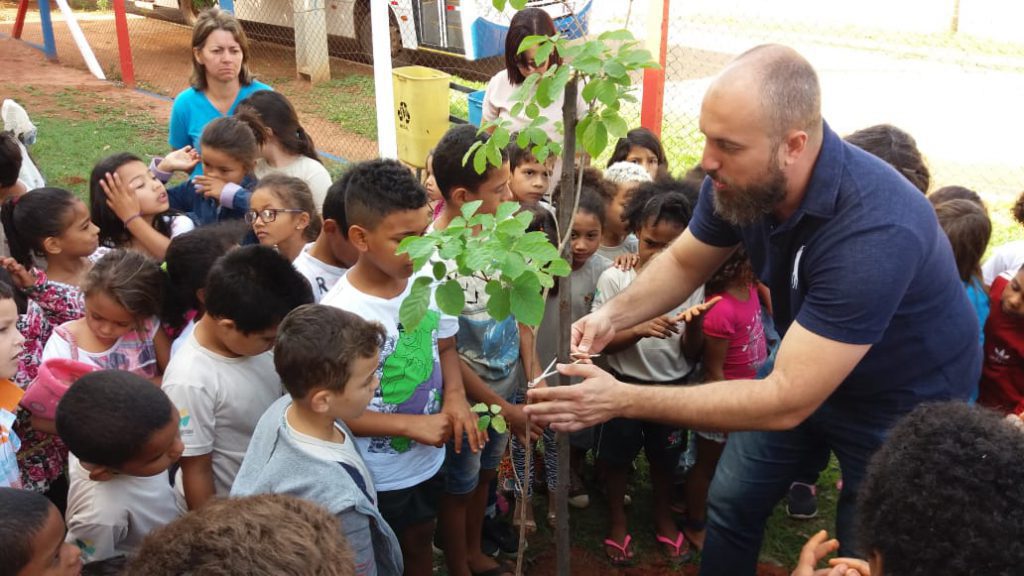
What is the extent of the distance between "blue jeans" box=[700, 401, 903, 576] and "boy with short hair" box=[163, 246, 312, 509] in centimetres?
160

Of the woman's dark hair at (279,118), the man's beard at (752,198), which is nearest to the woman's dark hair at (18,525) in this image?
the man's beard at (752,198)

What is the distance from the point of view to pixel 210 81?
5004mm

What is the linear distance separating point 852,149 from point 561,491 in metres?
1.29

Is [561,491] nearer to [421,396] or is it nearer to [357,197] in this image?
[421,396]

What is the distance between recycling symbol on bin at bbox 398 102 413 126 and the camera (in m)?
7.23

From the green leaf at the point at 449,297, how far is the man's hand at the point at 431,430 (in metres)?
0.73

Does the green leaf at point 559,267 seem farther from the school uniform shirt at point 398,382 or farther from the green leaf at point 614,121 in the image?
the school uniform shirt at point 398,382

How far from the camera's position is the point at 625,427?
3545 millimetres

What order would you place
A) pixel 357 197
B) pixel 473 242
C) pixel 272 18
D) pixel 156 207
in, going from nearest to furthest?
pixel 473 242
pixel 357 197
pixel 156 207
pixel 272 18

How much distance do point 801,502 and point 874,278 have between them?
6.63 feet

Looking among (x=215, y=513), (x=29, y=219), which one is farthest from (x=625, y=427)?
(x=29, y=219)

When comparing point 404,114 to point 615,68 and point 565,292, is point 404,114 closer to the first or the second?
point 565,292

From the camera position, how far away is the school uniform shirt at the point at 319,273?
10.5 feet

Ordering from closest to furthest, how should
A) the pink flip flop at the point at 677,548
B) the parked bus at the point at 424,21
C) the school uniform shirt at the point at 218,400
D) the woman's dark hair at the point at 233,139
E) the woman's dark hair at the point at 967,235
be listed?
1. the school uniform shirt at the point at 218,400
2. the woman's dark hair at the point at 967,235
3. the pink flip flop at the point at 677,548
4. the woman's dark hair at the point at 233,139
5. the parked bus at the point at 424,21
